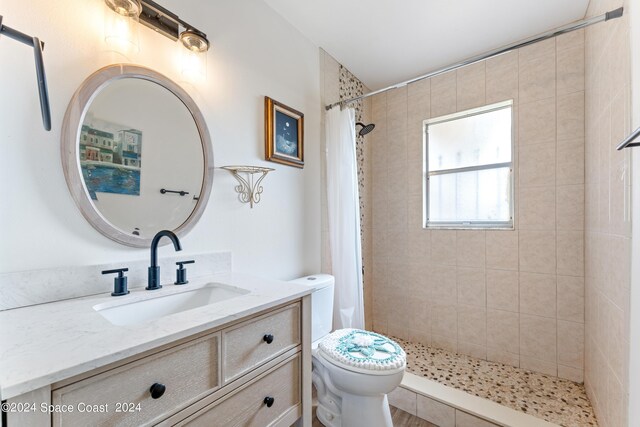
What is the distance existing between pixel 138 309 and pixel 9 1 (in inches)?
41.1

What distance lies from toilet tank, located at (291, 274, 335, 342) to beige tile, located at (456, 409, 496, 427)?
835 mm

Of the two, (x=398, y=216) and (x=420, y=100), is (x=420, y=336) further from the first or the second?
(x=420, y=100)

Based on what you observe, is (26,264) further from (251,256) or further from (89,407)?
(251,256)

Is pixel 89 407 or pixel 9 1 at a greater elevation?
pixel 9 1

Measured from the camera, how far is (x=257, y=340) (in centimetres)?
92

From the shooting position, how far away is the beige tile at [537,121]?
1902mm

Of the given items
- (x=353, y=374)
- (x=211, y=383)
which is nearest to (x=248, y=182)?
(x=211, y=383)

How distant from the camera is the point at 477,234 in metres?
2.18

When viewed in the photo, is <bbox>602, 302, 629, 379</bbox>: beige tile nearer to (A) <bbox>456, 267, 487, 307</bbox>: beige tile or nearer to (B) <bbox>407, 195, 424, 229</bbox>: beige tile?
(A) <bbox>456, 267, 487, 307</bbox>: beige tile

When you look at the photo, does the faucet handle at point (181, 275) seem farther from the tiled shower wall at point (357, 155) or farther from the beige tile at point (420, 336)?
the beige tile at point (420, 336)

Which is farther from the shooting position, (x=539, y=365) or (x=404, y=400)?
(x=539, y=365)

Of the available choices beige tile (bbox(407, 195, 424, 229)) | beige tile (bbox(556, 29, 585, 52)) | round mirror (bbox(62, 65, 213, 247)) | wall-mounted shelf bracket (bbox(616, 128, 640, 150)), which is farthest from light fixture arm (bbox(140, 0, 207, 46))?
beige tile (bbox(556, 29, 585, 52))

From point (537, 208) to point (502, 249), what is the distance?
367 mm

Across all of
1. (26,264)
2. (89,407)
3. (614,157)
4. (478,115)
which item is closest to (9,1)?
(26,264)
